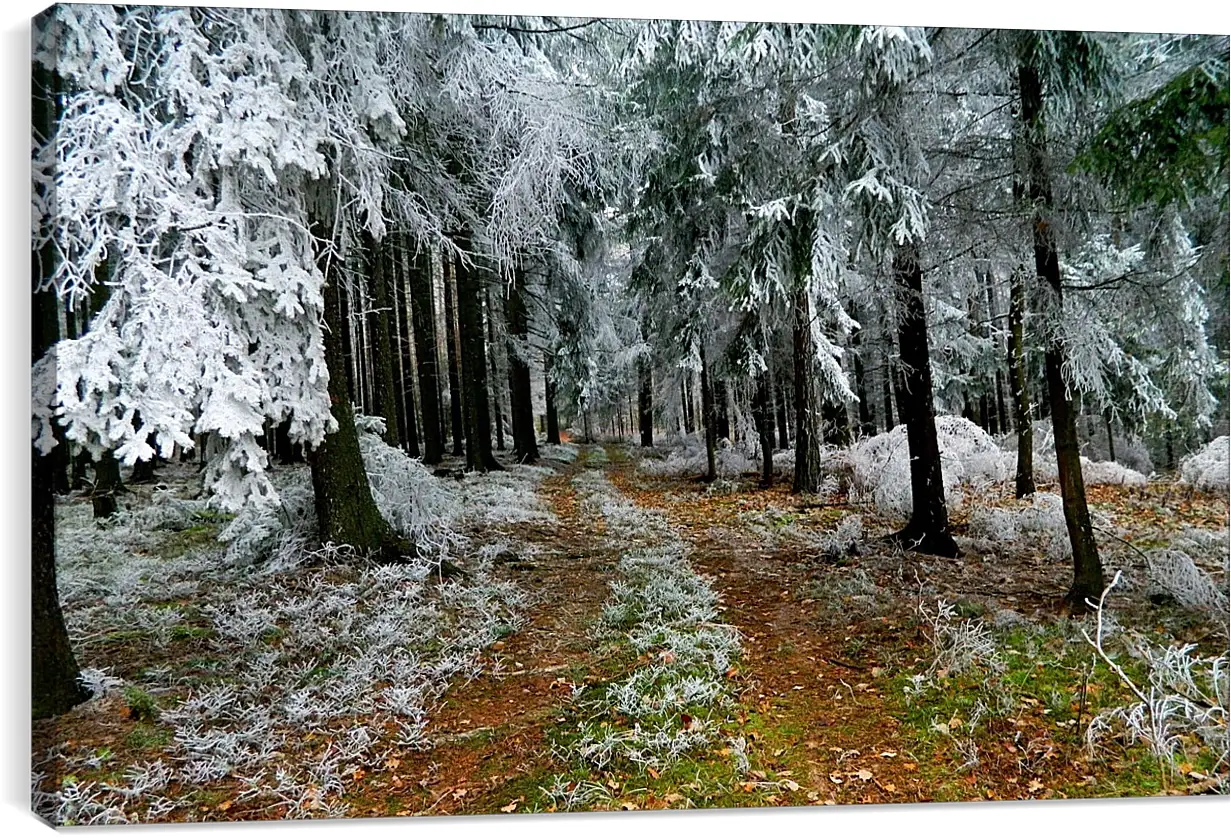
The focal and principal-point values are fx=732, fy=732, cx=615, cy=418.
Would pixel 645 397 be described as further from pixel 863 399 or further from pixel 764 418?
pixel 863 399

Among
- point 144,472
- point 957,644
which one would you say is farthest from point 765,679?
point 144,472

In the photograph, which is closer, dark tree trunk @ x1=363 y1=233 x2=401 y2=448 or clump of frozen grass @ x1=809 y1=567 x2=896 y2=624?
dark tree trunk @ x1=363 y1=233 x2=401 y2=448

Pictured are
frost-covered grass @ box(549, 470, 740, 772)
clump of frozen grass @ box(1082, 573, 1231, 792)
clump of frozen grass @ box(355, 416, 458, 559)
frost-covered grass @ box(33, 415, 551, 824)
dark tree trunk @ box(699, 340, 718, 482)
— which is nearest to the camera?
frost-covered grass @ box(33, 415, 551, 824)

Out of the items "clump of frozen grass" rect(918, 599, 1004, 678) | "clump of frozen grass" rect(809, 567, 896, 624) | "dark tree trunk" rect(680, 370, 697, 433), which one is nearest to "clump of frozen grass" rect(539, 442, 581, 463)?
"dark tree trunk" rect(680, 370, 697, 433)

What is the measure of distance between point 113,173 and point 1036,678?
3908mm

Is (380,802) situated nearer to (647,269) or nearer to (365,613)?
(365,613)

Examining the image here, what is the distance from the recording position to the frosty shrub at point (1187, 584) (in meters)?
3.11

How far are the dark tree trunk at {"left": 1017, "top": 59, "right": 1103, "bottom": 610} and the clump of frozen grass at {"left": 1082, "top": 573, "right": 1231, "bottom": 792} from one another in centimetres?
14

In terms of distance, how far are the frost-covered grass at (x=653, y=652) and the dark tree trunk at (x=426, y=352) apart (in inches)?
26.9

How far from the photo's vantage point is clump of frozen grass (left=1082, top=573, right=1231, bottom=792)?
2.83 meters

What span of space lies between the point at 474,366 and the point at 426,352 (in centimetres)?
23

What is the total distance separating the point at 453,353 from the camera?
3436mm

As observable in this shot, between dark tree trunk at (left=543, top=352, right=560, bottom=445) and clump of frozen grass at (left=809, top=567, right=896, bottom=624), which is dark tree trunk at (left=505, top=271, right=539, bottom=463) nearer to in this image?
dark tree trunk at (left=543, top=352, right=560, bottom=445)

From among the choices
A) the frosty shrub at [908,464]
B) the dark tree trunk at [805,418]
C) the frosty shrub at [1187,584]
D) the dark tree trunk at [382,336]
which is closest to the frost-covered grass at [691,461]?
the dark tree trunk at [805,418]
